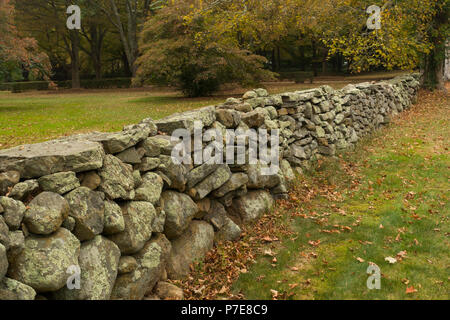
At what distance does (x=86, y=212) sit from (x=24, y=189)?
598mm

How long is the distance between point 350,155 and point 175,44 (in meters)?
13.3

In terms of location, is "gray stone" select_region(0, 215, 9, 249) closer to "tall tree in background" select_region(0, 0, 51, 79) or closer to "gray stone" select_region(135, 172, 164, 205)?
"gray stone" select_region(135, 172, 164, 205)

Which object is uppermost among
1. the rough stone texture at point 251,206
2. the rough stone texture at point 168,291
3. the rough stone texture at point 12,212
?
the rough stone texture at point 12,212

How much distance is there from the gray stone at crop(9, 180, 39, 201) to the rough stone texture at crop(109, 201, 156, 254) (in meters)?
0.98

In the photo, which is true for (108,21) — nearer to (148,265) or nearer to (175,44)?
(175,44)

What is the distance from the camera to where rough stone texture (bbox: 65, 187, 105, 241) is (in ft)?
12.4

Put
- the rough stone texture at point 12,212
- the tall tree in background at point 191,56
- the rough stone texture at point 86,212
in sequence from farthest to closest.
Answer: the tall tree in background at point 191,56 < the rough stone texture at point 86,212 < the rough stone texture at point 12,212

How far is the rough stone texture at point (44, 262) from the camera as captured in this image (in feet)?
10.7

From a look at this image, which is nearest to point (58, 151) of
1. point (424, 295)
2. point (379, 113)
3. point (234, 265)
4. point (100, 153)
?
point (100, 153)

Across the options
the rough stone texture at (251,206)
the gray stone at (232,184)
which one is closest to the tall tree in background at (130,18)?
the rough stone texture at (251,206)

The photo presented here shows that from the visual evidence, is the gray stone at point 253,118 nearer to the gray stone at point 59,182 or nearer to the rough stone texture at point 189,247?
the rough stone texture at point 189,247

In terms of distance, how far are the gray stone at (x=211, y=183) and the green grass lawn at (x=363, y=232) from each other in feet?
4.09

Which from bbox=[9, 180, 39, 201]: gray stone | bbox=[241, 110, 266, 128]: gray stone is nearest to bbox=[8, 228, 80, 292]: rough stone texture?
bbox=[9, 180, 39, 201]: gray stone

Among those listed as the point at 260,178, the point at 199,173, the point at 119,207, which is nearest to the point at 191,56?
the point at 260,178
